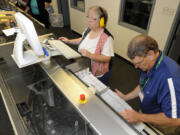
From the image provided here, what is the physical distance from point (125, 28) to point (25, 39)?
2.34 m

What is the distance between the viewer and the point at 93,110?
2.66 feet

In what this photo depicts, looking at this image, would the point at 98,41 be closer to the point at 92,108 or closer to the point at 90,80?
the point at 90,80

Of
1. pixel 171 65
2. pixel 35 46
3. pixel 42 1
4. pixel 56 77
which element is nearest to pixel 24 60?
pixel 35 46

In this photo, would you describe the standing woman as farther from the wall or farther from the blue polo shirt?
the blue polo shirt

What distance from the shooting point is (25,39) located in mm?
1174

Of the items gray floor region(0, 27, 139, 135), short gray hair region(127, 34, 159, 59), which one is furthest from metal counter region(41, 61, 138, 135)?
gray floor region(0, 27, 139, 135)

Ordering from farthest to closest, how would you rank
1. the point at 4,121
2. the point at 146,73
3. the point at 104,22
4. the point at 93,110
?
the point at 4,121
the point at 104,22
the point at 146,73
the point at 93,110

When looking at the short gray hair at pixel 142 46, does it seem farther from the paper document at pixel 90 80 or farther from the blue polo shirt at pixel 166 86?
the paper document at pixel 90 80

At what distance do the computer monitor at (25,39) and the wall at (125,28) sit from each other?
6.87ft

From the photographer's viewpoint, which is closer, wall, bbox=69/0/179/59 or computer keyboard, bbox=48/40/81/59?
computer keyboard, bbox=48/40/81/59

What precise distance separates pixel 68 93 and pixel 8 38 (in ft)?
5.22

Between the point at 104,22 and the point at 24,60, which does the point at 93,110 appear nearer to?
the point at 24,60

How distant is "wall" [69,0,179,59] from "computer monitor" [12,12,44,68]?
209 cm

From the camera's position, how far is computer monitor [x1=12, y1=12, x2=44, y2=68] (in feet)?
3.46
